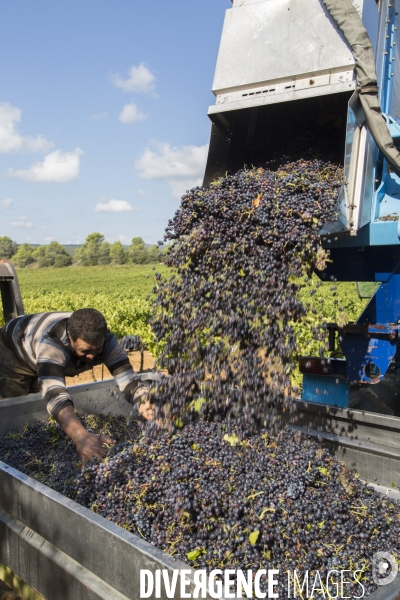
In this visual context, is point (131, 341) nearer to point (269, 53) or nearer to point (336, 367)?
point (336, 367)

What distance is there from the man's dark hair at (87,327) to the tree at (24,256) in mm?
61472

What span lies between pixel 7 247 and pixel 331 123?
80.0m

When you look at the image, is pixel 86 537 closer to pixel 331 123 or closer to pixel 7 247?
pixel 331 123

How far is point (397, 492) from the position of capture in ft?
8.77

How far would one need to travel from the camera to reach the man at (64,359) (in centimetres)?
288

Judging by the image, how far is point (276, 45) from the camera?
11.1ft

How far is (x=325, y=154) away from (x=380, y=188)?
1.58 feet

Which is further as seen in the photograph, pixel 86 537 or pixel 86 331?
pixel 86 331

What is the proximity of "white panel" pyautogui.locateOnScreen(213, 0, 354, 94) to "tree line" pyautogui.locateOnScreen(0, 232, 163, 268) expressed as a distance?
155 feet

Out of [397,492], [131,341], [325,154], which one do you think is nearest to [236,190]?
[325,154]

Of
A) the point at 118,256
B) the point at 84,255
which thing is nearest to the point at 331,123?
the point at 118,256

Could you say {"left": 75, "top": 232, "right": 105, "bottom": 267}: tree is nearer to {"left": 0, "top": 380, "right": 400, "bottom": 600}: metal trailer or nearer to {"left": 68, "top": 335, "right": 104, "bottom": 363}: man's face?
{"left": 68, "top": 335, "right": 104, "bottom": 363}: man's face

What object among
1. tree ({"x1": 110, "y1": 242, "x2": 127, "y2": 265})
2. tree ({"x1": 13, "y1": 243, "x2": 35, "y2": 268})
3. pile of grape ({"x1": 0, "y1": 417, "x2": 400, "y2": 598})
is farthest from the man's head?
tree ({"x1": 13, "y1": 243, "x2": 35, "y2": 268})

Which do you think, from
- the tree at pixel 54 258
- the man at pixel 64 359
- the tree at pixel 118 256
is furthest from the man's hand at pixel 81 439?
the tree at pixel 54 258
